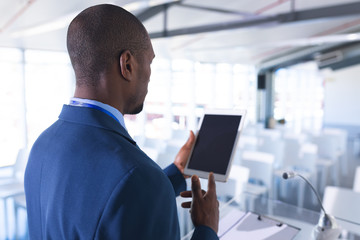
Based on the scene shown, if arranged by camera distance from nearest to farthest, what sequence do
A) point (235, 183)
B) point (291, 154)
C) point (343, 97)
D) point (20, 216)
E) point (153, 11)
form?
point (235, 183)
point (20, 216)
point (291, 154)
point (153, 11)
point (343, 97)

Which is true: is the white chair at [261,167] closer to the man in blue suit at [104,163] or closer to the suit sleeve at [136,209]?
the man in blue suit at [104,163]

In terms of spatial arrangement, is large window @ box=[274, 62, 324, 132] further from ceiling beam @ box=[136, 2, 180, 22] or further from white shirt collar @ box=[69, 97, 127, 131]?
white shirt collar @ box=[69, 97, 127, 131]

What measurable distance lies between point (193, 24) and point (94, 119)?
15.6 feet

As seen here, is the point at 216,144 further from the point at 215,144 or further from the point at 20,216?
the point at 20,216

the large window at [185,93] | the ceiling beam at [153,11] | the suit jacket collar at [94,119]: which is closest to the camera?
the suit jacket collar at [94,119]

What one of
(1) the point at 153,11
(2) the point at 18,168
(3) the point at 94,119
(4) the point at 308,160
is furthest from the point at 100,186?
(1) the point at 153,11

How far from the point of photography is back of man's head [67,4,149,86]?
35.0 inches

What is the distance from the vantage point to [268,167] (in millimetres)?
3801

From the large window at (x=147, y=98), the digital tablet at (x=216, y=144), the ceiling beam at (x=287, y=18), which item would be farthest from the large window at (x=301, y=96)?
the digital tablet at (x=216, y=144)

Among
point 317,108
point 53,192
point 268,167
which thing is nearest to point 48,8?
point 268,167

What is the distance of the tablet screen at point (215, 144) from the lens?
4.38 ft

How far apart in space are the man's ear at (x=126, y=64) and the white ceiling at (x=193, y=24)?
2.52 metres

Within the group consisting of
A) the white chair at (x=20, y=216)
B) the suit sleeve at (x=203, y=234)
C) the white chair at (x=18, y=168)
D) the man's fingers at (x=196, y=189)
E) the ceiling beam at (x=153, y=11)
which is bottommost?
the white chair at (x=20, y=216)

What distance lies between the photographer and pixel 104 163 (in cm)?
78
